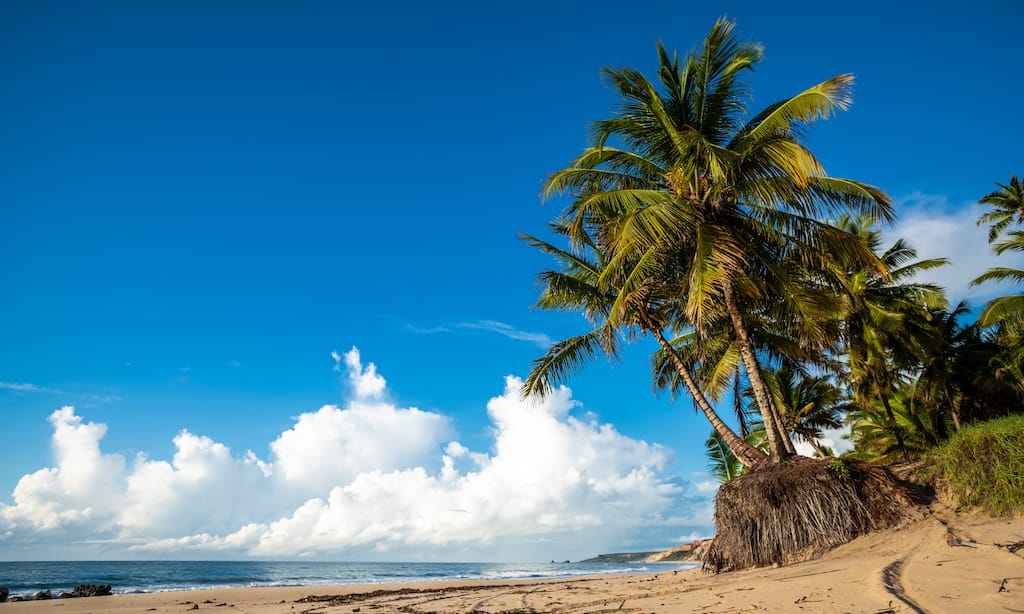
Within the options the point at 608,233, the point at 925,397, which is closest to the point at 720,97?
the point at 608,233

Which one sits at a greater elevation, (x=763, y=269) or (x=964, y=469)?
(x=763, y=269)

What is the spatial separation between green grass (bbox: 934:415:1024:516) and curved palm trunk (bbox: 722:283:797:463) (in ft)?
8.78

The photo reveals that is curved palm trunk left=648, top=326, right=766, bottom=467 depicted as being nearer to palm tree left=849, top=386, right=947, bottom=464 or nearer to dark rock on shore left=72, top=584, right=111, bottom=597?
palm tree left=849, top=386, right=947, bottom=464

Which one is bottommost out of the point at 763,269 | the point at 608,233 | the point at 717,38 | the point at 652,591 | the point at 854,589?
the point at 652,591

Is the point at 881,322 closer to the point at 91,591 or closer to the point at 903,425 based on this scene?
the point at 903,425

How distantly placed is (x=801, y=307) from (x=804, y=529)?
Answer: 4.73 m

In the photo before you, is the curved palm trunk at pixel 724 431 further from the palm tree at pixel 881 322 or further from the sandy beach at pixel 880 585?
the palm tree at pixel 881 322

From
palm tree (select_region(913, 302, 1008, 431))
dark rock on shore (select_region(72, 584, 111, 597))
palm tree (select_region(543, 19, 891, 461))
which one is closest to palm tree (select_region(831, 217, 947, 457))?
palm tree (select_region(913, 302, 1008, 431))

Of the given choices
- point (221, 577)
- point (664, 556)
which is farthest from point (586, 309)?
point (664, 556)

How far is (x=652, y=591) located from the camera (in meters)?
8.27

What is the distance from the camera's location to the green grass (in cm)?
886

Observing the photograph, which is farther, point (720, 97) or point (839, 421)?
point (839, 421)

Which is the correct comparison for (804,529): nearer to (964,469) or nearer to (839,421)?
(964,469)

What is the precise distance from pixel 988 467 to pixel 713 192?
7.08m
